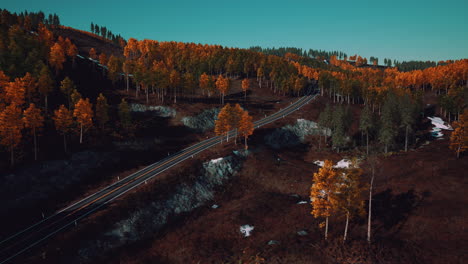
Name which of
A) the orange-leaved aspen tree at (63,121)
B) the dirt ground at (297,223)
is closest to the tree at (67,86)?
the orange-leaved aspen tree at (63,121)

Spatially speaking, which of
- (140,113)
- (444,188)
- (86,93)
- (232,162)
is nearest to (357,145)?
(444,188)

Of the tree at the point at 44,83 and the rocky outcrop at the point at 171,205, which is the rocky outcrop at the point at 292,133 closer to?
the rocky outcrop at the point at 171,205

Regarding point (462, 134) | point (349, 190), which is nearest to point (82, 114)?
point (349, 190)

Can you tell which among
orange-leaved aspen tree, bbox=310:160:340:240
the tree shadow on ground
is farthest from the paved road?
the tree shadow on ground

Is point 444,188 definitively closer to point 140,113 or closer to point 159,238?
point 159,238

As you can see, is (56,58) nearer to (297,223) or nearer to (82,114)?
(82,114)
